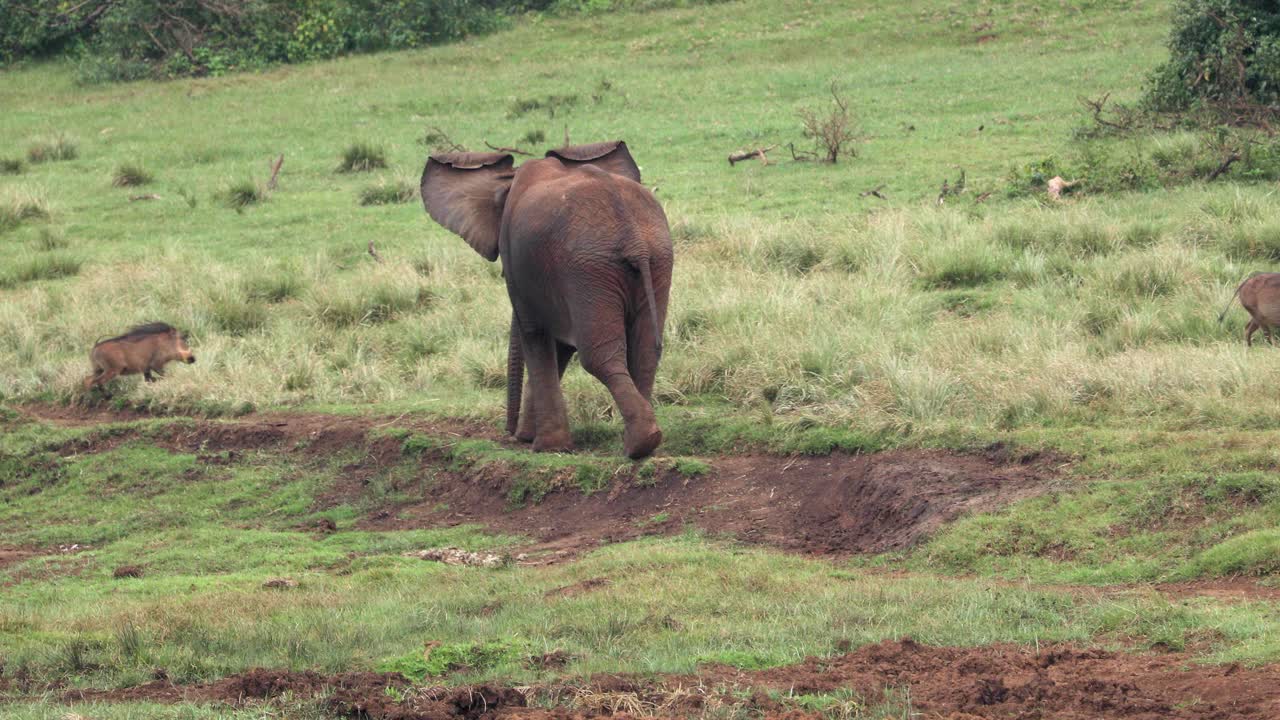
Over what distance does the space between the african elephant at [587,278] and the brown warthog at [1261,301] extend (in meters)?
4.31

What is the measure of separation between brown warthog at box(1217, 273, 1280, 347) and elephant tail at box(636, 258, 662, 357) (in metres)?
4.36

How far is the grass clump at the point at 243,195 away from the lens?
20.6m

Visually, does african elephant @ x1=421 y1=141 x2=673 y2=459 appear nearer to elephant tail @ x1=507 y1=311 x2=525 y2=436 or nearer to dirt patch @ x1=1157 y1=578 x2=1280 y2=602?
elephant tail @ x1=507 y1=311 x2=525 y2=436

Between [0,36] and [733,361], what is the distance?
28.2 metres

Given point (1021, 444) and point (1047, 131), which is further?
point (1047, 131)

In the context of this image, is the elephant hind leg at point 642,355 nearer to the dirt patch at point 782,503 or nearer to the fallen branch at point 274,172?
the dirt patch at point 782,503

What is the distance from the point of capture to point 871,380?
34.9ft

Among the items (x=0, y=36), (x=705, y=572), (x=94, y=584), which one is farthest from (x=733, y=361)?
(x=0, y=36)

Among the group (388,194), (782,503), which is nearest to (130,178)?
(388,194)

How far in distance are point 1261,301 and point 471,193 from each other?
18.6 ft

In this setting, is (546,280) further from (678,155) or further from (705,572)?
(678,155)

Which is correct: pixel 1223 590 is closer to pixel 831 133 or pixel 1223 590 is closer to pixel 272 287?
pixel 272 287

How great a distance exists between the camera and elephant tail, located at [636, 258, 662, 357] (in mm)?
9414

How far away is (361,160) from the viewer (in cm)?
2223
